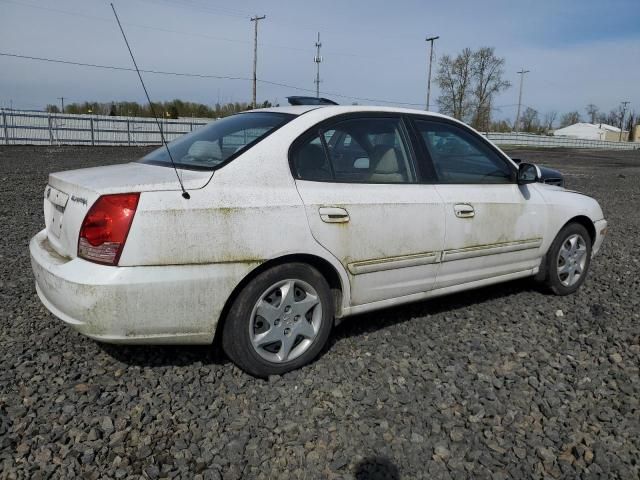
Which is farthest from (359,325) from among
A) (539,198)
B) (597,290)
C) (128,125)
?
(128,125)

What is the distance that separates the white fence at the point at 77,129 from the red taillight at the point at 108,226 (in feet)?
70.0

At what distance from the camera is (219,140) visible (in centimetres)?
335

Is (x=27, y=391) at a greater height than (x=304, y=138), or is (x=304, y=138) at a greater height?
(x=304, y=138)

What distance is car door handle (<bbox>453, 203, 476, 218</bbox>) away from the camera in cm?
366

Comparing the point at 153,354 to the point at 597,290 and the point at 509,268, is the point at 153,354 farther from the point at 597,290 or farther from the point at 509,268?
the point at 597,290

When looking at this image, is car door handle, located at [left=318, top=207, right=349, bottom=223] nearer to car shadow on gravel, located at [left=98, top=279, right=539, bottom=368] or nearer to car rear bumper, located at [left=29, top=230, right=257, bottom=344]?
car rear bumper, located at [left=29, top=230, right=257, bottom=344]

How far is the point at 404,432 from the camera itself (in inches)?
101

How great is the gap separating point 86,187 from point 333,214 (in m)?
1.33

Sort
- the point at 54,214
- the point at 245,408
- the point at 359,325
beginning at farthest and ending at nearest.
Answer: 1. the point at 359,325
2. the point at 54,214
3. the point at 245,408

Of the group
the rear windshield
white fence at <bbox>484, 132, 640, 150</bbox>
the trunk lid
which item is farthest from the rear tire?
white fence at <bbox>484, 132, 640, 150</bbox>

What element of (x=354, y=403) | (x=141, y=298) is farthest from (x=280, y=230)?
(x=354, y=403)

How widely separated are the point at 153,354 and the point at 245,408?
86 centimetres

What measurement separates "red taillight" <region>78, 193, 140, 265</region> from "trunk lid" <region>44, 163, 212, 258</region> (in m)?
0.05

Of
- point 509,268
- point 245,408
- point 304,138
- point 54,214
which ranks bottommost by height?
point 245,408
